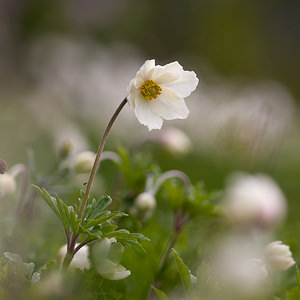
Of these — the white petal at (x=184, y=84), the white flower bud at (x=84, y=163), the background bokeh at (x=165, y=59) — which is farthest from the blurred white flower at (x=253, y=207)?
the white petal at (x=184, y=84)

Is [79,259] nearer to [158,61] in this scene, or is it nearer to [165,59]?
[158,61]

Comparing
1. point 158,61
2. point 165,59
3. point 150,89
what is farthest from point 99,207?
point 165,59

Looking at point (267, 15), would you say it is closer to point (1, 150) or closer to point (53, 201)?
point (1, 150)

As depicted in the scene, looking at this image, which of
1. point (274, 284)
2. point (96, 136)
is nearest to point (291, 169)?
point (96, 136)

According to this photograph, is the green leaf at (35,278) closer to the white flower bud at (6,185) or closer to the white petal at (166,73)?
the white flower bud at (6,185)

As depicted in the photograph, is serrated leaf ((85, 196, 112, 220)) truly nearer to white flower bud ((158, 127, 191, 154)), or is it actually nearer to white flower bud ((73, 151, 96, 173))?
white flower bud ((73, 151, 96, 173))

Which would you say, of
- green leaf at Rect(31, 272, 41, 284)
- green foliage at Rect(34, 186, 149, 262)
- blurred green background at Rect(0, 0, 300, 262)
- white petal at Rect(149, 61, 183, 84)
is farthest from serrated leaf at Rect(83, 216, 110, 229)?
blurred green background at Rect(0, 0, 300, 262)
